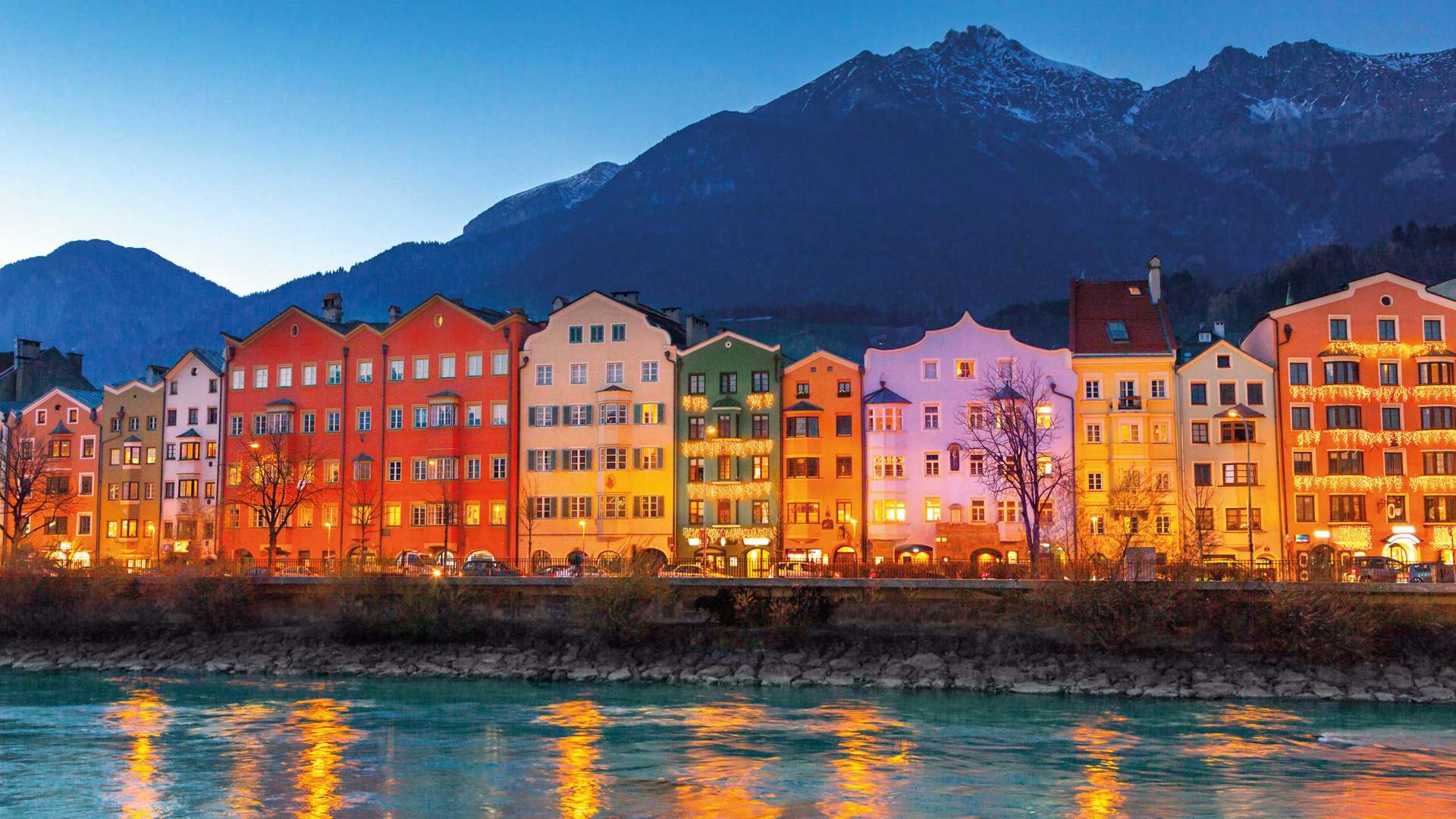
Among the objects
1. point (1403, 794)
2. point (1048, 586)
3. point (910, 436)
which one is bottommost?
point (1403, 794)

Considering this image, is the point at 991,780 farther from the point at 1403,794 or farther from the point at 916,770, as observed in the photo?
the point at 1403,794

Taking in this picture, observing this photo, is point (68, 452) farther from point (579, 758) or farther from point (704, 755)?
point (704, 755)

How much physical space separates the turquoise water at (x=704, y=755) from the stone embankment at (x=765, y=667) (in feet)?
6.79

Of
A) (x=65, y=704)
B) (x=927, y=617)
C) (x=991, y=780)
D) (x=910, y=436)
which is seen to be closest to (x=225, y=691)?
(x=65, y=704)

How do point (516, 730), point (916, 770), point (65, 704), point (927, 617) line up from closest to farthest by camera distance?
point (916, 770) < point (516, 730) < point (65, 704) < point (927, 617)

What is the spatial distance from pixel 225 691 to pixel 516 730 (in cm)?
1649

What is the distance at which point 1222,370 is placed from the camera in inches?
2832

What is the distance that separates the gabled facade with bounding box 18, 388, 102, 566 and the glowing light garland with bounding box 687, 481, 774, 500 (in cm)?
4208

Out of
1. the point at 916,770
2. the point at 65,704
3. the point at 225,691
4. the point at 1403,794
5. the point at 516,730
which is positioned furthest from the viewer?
the point at 225,691

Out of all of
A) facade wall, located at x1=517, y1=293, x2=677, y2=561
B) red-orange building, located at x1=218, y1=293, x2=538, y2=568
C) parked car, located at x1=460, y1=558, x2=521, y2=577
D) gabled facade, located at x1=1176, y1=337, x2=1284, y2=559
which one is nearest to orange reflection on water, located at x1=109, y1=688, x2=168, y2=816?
parked car, located at x1=460, y1=558, x2=521, y2=577

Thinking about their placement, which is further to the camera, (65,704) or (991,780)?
(65,704)

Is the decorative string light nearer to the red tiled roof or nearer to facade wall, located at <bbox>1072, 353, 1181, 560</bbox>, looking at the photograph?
facade wall, located at <bbox>1072, 353, 1181, 560</bbox>

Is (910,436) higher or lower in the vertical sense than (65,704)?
higher

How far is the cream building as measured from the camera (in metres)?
77.2
